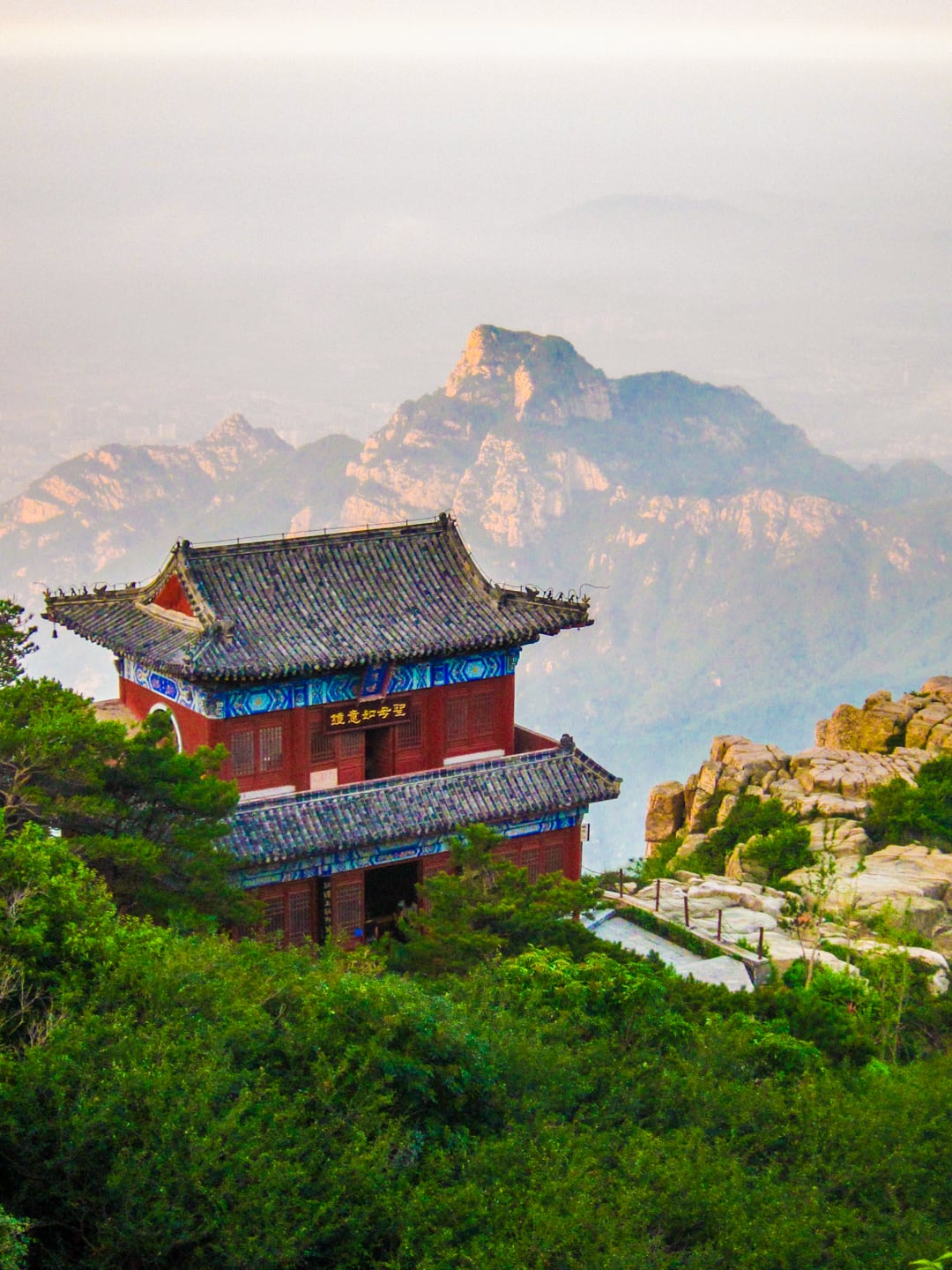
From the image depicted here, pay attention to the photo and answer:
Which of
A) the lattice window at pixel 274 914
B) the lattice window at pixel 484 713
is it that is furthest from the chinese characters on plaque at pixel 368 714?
the lattice window at pixel 274 914

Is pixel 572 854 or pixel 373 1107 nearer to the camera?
pixel 373 1107

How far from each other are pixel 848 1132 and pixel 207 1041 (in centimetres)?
713

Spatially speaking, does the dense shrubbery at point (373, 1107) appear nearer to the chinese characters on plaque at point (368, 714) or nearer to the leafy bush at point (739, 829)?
the chinese characters on plaque at point (368, 714)

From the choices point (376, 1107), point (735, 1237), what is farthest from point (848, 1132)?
point (376, 1107)

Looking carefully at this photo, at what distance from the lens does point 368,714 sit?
28750 mm

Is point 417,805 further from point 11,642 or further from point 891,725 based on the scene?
point 891,725

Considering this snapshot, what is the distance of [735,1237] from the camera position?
49.1 ft

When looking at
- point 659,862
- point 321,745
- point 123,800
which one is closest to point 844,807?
point 659,862

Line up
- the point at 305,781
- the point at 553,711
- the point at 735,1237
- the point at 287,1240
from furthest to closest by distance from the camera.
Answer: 1. the point at 553,711
2. the point at 305,781
3. the point at 735,1237
4. the point at 287,1240

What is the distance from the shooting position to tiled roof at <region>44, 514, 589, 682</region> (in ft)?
89.2

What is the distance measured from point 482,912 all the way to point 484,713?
6.23m

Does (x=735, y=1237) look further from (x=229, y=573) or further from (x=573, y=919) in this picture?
(x=229, y=573)

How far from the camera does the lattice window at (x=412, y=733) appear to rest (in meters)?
29.3

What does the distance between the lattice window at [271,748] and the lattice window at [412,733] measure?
2.32 m
